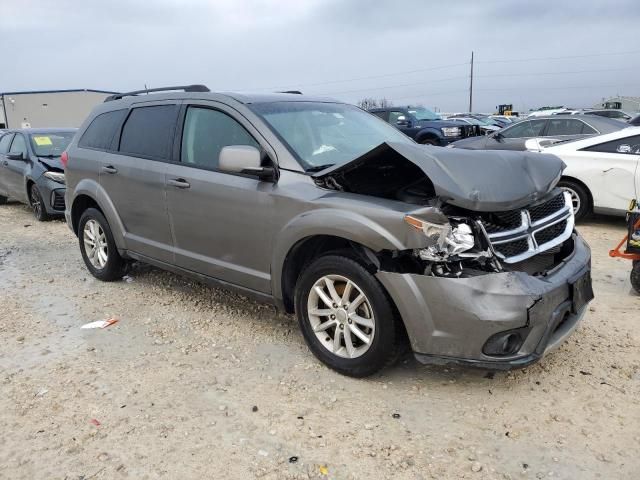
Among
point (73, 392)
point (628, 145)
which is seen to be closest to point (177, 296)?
point (73, 392)

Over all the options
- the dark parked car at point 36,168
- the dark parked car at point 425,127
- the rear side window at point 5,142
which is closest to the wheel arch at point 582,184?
the dark parked car at point 36,168

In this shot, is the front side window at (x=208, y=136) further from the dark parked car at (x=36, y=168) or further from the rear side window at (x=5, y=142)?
the rear side window at (x=5, y=142)

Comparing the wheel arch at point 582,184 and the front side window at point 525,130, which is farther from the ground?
the front side window at point 525,130

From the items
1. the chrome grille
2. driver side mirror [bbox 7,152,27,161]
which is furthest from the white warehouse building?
the chrome grille

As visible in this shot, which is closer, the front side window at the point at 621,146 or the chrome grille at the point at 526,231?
the chrome grille at the point at 526,231

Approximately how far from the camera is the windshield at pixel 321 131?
12.6ft

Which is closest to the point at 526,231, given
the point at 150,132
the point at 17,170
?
the point at 150,132

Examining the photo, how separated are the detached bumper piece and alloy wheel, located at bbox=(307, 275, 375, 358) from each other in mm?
277

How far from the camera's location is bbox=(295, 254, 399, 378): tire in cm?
318

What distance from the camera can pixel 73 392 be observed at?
3391mm

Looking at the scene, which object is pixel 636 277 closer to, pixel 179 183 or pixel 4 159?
pixel 179 183

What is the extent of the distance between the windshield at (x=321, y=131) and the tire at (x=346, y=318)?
75cm

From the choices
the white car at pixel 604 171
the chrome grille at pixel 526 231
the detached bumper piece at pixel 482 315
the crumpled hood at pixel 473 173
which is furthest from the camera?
the white car at pixel 604 171

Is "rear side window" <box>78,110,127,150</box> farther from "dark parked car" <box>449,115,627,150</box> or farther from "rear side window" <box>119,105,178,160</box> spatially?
"dark parked car" <box>449,115,627,150</box>
